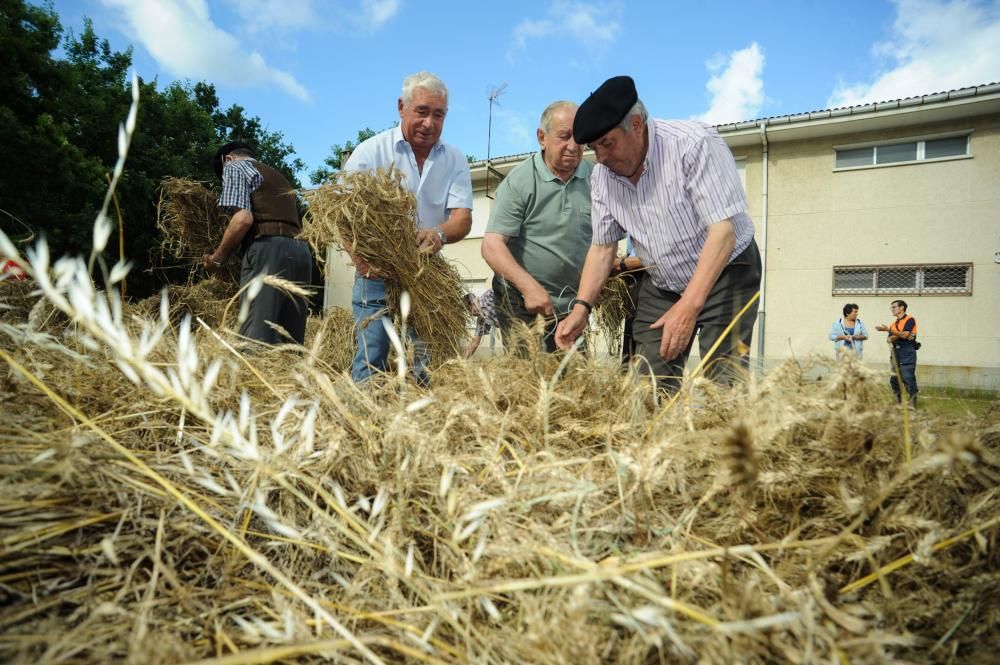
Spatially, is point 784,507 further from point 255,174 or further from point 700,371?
point 255,174

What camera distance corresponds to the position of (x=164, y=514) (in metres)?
0.65

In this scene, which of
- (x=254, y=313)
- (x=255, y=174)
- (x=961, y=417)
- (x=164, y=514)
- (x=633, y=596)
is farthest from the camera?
(x=255, y=174)

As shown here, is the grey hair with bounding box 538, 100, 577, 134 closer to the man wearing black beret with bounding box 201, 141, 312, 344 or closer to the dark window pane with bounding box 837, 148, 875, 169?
the man wearing black beret with bounding box 201, 141, 312, 344

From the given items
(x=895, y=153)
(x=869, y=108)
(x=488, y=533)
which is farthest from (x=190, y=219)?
(x=895, y=153)

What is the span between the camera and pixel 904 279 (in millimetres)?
11391

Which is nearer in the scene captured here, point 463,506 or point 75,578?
point 75,578

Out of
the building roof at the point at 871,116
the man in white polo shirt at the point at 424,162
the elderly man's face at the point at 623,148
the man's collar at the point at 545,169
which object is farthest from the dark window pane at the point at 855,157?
the elderly man's face at the point at 623,148

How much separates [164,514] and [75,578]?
0.10 meters

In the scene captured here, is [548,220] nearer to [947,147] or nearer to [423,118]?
[423,118]

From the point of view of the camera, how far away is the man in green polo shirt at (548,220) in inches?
117

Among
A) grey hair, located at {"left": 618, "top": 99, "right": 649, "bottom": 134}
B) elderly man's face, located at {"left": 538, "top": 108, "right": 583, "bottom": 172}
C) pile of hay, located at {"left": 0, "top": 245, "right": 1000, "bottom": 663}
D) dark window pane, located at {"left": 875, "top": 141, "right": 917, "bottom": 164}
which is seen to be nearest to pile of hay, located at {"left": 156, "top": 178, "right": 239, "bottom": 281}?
elderly man's face, located at {"left": 538, "top": 108, "right": 583, "bottom": 172}

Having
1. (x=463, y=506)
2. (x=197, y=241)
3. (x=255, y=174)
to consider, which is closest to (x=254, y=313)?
(x=255, y=174)

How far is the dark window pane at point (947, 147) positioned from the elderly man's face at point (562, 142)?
488 inches

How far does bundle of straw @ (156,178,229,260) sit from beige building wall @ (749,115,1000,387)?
35.6 feet
